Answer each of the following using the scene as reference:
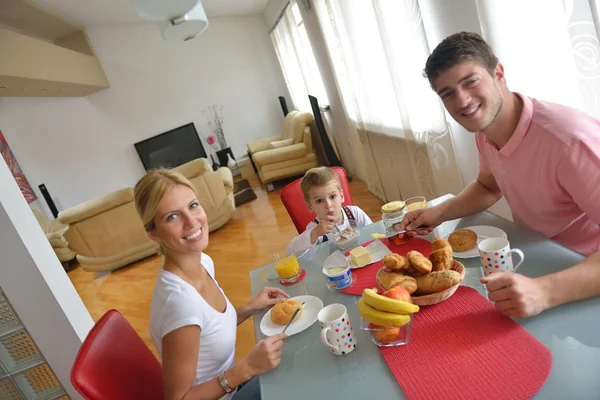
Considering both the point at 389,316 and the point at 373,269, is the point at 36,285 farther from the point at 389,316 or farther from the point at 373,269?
the point at 389,316

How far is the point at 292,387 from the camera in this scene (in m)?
0.81

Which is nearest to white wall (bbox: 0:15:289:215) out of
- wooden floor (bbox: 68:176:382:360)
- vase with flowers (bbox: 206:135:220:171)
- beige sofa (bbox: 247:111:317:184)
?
vase with flowers (bbox: 206:135:220:171)

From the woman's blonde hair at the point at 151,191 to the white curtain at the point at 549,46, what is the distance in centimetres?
126

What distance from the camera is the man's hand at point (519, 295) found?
751 mm

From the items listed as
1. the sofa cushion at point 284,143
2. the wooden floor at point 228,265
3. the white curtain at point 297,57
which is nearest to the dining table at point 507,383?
the wooden floor at point 228,265

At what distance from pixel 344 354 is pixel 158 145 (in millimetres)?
7393

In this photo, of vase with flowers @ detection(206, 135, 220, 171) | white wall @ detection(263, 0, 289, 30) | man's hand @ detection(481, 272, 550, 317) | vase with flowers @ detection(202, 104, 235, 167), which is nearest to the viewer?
man's hand @ detection(481, 272, 550, 317)

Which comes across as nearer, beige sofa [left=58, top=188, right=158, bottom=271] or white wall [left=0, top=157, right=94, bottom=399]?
white wall [left=0, top=157, right=94, bottom=399]

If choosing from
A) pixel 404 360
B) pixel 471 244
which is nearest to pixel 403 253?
pixel 471 244

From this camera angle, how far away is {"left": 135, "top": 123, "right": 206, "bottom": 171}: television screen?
7.44m

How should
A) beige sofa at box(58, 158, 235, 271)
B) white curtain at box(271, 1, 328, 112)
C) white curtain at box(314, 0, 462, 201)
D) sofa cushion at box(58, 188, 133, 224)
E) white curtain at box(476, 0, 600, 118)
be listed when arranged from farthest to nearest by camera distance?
white curtain at box(271, 1, 328, 112)
beige sofa at box(58, 158, 235, 271)
sofa cushion at box(58, 188, 133, 224)
white curtain at box(314, 0, 462, 201)
white curtain at box(476, 0, 600, 118)

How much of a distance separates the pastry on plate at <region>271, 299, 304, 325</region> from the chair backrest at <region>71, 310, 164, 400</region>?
1.35ft

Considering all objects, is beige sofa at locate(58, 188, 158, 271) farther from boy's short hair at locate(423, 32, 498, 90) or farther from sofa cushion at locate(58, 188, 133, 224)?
boy's short hair at locate(423, 32, 498, 90)

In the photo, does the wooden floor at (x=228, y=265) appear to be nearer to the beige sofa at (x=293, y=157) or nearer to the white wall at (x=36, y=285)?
the beige sofa at (x=293, y=157)
